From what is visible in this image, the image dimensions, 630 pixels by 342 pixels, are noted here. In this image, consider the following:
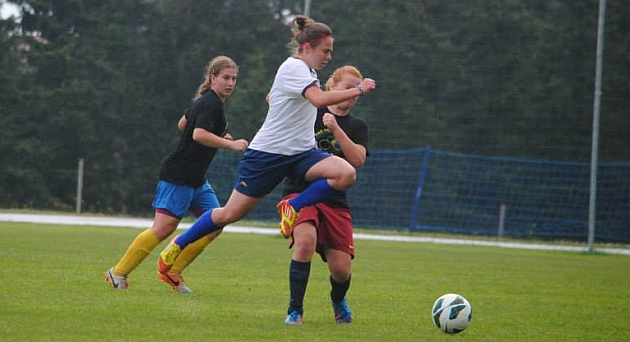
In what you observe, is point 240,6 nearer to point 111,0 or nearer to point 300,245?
point 111,0

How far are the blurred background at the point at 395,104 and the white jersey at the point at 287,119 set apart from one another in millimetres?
17556

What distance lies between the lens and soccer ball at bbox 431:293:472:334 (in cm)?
598

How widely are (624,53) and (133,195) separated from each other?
13050 millimetres

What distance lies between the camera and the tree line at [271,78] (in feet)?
84.7

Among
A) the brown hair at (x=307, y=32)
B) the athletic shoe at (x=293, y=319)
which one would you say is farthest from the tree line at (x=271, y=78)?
the athletic shoe at (x=293, y=319)

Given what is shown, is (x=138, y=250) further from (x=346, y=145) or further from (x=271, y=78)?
(x=271, y=78)

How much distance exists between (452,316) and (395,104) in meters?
20.7

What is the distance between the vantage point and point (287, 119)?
623 centimetres

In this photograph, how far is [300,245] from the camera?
6.18m

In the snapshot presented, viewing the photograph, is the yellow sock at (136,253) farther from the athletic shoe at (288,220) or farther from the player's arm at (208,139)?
the athletic shoe at (288,220)

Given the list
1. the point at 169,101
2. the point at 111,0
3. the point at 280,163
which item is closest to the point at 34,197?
the point at 169,101

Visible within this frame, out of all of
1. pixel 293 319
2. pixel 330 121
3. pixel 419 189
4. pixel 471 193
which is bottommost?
pixel 293 319

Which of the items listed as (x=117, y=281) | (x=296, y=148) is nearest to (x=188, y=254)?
(x=117, y=281)

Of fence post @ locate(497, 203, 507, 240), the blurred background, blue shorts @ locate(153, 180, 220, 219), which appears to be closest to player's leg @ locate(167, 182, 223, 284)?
blue shorts @ locate(153, 180, 220, 219)
